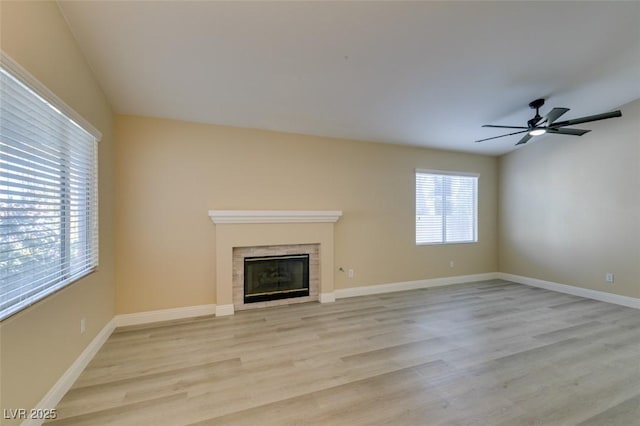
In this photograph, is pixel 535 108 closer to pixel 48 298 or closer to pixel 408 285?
pixel 408 285

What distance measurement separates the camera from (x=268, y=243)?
3.94m

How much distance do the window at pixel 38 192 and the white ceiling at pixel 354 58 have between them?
0.83 m

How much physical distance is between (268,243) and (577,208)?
5255mm

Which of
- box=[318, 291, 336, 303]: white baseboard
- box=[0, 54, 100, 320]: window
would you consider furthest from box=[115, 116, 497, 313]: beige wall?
box=[0, 54, 100, 320]: window

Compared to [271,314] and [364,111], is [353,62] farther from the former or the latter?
[271,314]

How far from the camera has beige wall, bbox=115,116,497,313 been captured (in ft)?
11.2

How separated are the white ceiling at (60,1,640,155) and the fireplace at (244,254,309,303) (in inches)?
80.1

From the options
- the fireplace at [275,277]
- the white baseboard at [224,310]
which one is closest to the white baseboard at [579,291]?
the fireplace at [275,277]

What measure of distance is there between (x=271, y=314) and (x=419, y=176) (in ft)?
11.9

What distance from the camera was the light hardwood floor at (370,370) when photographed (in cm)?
183

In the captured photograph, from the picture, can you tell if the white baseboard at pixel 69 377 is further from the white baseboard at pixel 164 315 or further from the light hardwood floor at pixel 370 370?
the white baseboard at pixel 164 315

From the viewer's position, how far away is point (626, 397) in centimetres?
200

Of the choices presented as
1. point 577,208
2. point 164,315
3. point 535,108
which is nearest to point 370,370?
point 164,315

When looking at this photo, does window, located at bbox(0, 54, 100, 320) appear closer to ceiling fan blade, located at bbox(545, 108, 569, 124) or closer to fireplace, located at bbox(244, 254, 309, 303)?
fireplace, located at bbox(244, 254, 309, 303)
